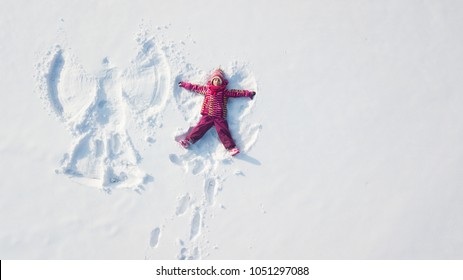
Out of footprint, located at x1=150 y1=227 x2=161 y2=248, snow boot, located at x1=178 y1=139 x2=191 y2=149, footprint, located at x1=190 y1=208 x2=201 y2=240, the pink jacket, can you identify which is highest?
the pink jacket

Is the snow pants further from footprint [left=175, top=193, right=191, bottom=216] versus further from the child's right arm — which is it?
footprint [left=175, top=193, right=191, bottom=216]

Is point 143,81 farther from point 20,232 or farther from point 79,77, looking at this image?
point 20,232

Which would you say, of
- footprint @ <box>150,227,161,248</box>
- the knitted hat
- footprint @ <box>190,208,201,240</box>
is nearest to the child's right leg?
the knitted hat

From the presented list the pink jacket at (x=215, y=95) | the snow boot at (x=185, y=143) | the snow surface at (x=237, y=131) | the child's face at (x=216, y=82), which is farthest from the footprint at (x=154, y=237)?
the child's face at (x=216, y=82)

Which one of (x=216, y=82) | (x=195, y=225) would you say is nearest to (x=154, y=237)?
(x=195, y=225)

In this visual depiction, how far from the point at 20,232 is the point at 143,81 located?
6.11 feet

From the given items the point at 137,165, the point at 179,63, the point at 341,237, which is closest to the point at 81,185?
the point at 137,165

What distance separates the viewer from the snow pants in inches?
154

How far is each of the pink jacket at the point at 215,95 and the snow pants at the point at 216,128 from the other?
0.05 m

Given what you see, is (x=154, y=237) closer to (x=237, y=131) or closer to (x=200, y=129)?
(x=200, y=129)

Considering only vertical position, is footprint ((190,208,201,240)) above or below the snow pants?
below

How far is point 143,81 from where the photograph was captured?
157 inches

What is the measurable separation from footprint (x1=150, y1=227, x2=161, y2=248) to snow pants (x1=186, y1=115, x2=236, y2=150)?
0.93m

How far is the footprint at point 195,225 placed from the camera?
12.9ft
